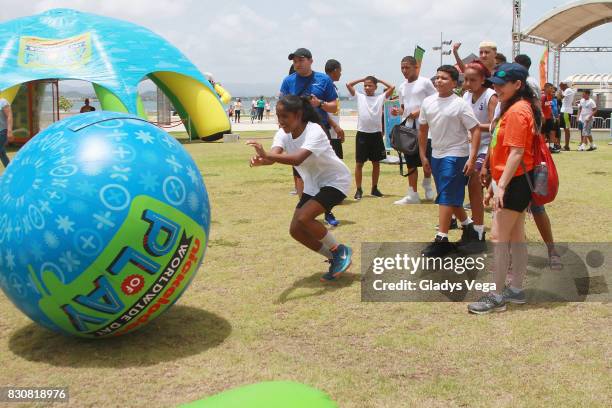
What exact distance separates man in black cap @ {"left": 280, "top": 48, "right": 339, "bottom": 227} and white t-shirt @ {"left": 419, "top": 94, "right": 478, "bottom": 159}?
2.16 meters

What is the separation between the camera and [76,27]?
19.8m

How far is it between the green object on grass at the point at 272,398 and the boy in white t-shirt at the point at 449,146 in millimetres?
5007

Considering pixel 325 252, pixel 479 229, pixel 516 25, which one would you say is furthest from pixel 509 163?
pixel 516 25

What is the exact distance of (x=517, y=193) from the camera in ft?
15.6

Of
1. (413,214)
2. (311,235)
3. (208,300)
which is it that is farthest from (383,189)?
(208,300)

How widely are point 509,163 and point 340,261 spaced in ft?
6.09

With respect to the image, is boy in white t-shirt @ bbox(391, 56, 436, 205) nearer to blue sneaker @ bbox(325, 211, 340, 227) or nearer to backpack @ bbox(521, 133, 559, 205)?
blue sneaker @ bbox(325, 211, 340, 227)

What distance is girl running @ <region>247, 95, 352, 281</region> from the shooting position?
5.59 meters

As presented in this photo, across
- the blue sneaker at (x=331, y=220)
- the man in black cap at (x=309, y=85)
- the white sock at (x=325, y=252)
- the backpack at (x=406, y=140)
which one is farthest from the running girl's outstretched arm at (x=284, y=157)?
the backpack at (x=406, y=140)

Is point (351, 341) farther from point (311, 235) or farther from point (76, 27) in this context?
point (76, 27)

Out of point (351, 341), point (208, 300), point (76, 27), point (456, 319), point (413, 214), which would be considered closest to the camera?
point (351, 341)

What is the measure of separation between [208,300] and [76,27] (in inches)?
670

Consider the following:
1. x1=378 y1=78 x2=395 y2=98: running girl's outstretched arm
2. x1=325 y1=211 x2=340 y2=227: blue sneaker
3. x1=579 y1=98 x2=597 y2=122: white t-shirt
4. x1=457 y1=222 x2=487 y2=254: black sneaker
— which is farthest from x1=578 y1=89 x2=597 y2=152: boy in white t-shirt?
x1=457 y1=222 x2=487 y2=254: black sneaker

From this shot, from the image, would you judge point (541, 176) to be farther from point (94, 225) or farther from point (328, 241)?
point (94, 225)
